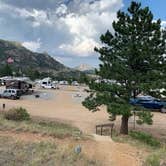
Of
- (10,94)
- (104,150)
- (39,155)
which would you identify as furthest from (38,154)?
(10,94)

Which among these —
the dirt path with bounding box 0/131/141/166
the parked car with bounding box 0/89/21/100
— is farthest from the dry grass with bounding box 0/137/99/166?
the parked car with bounding box 0/89/21/100

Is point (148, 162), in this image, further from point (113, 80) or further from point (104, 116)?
point (104, 116)

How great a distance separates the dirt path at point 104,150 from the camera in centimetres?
1385

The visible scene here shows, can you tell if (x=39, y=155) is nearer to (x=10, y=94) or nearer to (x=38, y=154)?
(x=38, y=154)

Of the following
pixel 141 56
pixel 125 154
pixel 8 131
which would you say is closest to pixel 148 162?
pixel 125 154

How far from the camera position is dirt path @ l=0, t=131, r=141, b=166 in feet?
45.4

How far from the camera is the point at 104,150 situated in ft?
50.6

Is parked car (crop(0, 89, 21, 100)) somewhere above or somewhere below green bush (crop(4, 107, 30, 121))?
above

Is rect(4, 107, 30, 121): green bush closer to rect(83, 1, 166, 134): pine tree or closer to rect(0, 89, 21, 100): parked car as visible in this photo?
rect(83, 1, 166, 134): pine tree

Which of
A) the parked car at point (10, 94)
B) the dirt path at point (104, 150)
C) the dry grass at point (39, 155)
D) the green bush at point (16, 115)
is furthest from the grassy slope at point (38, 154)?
the parked car at point (10, 94)

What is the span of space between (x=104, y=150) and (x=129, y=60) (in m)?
17.1

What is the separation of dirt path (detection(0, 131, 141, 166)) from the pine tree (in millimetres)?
13199

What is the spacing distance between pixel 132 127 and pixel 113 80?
7.08m

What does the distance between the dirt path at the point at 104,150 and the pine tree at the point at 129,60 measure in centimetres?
1320
